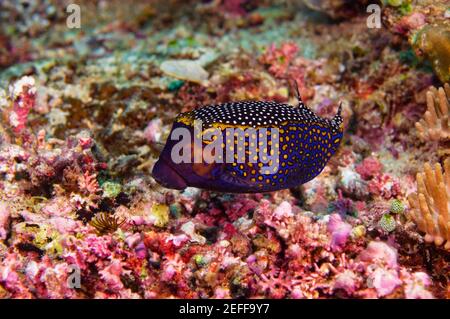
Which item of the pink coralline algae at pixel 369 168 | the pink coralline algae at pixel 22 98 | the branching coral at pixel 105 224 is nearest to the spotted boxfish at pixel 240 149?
the branching coral at pixel 105 224

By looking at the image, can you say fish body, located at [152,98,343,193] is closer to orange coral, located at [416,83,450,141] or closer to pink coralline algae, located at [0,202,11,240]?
orange coral, located at [416,83,450,141]

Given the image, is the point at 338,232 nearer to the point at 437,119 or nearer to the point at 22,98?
the point at 437,119

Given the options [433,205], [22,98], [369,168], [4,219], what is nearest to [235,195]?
[369,168]

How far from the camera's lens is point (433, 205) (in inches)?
152

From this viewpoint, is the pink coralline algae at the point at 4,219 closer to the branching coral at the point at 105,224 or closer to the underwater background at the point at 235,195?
the underwater background at the point at 235,195

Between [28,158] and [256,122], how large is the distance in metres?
2.95

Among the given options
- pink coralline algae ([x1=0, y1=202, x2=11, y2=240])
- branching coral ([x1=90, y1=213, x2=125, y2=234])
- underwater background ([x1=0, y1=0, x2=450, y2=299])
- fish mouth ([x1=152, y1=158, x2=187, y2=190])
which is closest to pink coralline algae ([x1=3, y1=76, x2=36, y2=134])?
underwater background ([x1=0, y1=0, x2=450, y2=299])

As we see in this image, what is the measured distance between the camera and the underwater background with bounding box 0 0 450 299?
3.68 meters

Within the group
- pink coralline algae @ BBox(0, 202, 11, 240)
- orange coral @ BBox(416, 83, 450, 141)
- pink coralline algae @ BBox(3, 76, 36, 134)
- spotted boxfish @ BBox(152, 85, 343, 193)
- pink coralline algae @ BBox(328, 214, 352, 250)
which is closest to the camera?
spotted boxfish @ BBox(152, 85, 343, 193)

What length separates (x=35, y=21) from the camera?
34.3ft

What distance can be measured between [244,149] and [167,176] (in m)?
0.71

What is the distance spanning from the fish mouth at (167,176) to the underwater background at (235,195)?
0.59 m

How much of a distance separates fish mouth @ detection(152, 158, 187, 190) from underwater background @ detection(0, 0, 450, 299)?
23.4 inches
